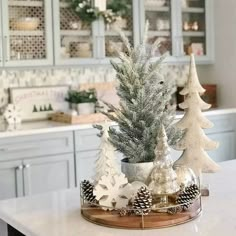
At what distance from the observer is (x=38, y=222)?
4.88 feet

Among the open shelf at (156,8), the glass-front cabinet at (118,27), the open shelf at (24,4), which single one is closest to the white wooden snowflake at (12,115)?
the open shelf at (24,4)

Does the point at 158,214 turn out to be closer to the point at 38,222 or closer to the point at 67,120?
the point at 38,222

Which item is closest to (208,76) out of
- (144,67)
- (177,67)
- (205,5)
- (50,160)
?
(177,67)

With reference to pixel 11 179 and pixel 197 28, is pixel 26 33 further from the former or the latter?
pixel 197 28

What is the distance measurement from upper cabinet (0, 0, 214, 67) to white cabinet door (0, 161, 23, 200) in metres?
0.74

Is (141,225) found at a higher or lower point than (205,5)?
lower

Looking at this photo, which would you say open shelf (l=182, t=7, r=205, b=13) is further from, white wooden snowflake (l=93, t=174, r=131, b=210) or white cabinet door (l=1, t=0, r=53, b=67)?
white wooden snowflake (l=93, t=174, r=131, b=210)

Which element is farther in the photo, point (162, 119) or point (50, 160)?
point (50, 160)

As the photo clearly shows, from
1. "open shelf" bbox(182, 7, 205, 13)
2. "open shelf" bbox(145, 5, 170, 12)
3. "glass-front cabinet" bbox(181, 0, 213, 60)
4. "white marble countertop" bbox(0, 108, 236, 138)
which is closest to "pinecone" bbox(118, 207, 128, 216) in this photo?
"white marble countertop" bbox(0, 108, 236, 138)

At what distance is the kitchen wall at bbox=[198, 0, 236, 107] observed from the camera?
4.40m

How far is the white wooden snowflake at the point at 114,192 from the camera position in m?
1.52

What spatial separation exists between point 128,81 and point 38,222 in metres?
0.52

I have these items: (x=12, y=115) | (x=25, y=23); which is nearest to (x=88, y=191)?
(x=12, y=115)

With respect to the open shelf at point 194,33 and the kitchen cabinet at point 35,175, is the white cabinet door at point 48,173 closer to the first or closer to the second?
the kitchen cabinet at point 35,175
